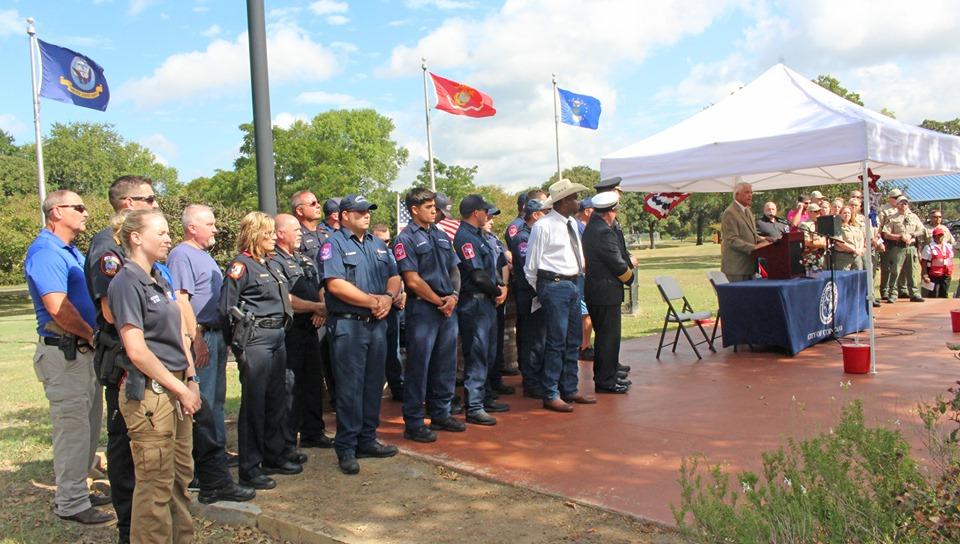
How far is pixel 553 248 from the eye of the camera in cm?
626

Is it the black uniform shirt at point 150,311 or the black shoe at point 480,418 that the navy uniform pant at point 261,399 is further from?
the black shoe at point 480,418

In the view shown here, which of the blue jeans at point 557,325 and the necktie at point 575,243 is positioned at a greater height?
the necktie at point 575,243

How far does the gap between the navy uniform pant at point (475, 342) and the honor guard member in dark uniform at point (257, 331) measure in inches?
66.5

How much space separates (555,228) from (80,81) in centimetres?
1193

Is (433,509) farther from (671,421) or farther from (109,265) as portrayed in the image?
(671,421)

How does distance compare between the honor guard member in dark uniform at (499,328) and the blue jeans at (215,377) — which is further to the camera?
the honor guard member in dark uniform at (499,328)

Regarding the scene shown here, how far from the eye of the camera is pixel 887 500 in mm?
2709

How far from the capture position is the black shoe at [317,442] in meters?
5.64

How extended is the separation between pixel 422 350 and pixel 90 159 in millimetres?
70336

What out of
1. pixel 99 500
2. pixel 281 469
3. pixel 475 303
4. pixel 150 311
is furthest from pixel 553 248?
pixel 99 500

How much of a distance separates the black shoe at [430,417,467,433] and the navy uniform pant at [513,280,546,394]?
1.24 metres

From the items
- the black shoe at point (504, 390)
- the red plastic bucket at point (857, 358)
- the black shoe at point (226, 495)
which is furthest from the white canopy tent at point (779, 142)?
the black shoe at point (226, 495)

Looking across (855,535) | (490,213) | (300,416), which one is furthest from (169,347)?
(490,213)

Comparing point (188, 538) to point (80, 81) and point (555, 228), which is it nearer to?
point (555, 228)
